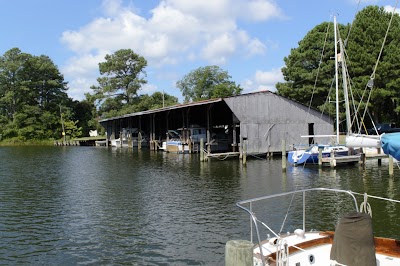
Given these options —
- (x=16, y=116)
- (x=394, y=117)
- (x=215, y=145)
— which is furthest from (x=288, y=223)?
(x=16, y=116)

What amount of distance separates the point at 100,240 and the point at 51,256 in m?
1.88

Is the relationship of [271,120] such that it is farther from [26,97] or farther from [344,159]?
[26,97]

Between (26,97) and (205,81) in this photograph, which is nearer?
(26,97)

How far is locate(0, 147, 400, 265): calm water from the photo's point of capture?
41.4 feet

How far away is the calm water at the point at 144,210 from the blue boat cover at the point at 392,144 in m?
5.32

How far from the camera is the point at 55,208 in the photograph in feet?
62.5

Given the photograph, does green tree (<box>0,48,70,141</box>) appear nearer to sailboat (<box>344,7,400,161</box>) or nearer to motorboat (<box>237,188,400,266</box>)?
sailboat (<box>344,7,400,161</box>)

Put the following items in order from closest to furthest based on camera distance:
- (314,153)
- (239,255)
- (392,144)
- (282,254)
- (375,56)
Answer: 1. (239,255)
2. (282,254)
3. (392,144)
4. (314,153)
5. (375,56)

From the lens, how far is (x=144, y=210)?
18.4 metres

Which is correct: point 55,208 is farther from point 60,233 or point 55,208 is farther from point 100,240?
point 100,240

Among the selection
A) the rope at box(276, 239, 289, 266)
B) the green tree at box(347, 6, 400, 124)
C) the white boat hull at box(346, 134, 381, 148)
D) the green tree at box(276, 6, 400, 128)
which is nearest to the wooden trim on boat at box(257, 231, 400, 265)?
the rope at box(276, 239, 289, 266)

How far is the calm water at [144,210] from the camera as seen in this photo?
12.6 m

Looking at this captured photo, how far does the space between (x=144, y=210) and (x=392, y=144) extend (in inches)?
467

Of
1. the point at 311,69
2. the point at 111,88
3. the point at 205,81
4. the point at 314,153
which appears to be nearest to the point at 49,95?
the point at 111,88
